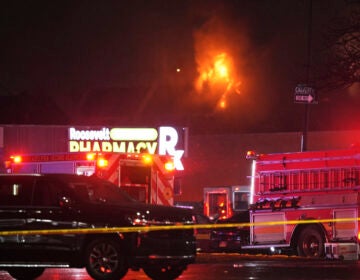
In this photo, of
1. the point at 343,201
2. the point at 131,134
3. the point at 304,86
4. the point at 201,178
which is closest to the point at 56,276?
the point at 343,201

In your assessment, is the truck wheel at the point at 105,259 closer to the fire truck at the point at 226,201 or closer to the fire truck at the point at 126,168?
the fire truck at the point at 126,168

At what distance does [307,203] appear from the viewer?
1905cm

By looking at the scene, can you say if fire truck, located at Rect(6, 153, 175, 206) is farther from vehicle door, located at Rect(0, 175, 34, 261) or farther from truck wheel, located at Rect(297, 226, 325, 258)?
vehicle door, located at Rect(0, 175, 34, 261)

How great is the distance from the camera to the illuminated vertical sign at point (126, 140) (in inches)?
1244

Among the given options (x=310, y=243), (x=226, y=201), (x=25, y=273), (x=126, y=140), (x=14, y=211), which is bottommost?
(x=25, y=273)

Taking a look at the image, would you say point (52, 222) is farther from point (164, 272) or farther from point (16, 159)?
point (16, 159)

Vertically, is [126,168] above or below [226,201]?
above

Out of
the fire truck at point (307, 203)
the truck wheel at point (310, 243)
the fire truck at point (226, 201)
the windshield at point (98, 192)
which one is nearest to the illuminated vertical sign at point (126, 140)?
the fire truck at point (226, 201)

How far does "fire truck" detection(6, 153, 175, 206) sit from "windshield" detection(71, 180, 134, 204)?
483 centimetres

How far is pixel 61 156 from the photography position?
1823 cm

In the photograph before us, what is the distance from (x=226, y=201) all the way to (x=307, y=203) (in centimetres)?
1086

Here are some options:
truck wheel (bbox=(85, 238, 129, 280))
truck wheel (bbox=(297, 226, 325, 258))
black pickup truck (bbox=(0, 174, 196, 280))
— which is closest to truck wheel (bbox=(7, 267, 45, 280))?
black pickup truck (bbox=(0, 174, 196, 280))

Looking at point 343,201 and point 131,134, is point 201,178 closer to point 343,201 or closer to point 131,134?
point 131,134

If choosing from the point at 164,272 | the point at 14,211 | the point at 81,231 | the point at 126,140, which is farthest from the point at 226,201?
the point at 81,231
